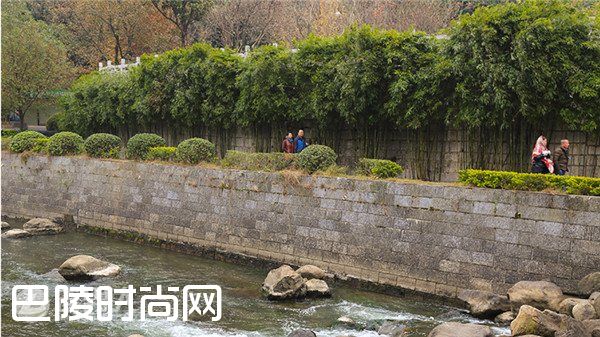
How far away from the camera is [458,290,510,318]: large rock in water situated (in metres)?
12.9

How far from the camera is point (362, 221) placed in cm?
1647

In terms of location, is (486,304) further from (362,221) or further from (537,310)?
(362,221)

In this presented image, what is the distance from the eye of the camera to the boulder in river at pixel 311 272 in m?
15.8

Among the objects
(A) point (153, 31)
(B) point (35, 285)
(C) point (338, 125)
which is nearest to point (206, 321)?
(B) point (35, 285)

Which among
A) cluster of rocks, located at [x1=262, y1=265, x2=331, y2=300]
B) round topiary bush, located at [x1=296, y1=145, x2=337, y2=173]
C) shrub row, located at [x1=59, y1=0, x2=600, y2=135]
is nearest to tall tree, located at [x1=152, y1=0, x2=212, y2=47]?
shrub row, located at [x1=59, y1=0, x2=600, y2=135]

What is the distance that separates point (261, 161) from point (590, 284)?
9522mm

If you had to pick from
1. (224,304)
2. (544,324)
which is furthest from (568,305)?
(224,304)

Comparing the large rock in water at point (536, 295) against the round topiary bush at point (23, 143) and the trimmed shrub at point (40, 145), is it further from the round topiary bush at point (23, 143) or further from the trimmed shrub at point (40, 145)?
the round topiary bush at point (23, 143)

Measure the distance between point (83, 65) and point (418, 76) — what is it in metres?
33.0

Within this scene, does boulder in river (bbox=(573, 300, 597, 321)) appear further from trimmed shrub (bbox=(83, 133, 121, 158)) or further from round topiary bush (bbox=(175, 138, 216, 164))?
trimmed shrub (bbox=(83, 133, 121, 158))

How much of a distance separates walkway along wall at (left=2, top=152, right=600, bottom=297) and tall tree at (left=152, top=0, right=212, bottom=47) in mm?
17838

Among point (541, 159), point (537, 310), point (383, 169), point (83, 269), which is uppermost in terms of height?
point (541, 159)

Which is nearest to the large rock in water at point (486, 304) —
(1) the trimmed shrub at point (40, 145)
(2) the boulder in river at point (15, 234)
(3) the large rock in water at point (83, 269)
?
(3) the large rock in water at point (83, 269)

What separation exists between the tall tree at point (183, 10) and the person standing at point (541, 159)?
93.7 ft
